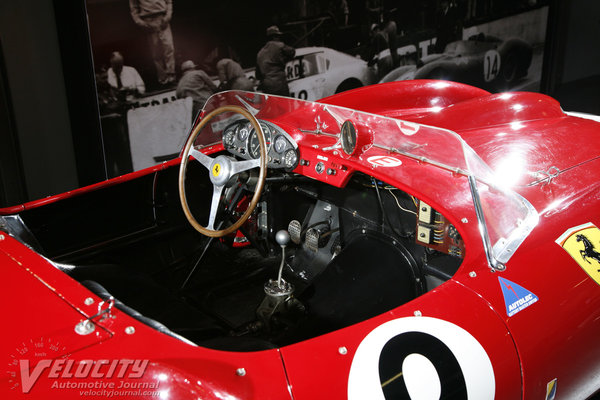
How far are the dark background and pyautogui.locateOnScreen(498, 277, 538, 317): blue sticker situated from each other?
3.71m

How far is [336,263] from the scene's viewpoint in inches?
106

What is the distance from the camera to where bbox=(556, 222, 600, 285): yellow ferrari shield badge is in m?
1.98

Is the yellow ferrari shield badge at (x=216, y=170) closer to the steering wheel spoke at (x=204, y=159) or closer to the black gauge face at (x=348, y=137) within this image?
the steering wheel spoke at (x=204, y=159)

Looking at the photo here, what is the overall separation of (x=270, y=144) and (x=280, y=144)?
58 mm

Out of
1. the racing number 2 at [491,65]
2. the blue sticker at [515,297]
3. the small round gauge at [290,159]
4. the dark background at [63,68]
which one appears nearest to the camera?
the blue sticker at [515,297]

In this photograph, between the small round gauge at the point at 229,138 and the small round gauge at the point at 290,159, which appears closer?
the small round gauge at the point at 290,159

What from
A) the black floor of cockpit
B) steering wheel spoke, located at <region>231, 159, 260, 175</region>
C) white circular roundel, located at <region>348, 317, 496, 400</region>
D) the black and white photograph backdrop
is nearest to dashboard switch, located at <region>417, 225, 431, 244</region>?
white circular roundel, located at <region>348, 317, 496, 400</region>

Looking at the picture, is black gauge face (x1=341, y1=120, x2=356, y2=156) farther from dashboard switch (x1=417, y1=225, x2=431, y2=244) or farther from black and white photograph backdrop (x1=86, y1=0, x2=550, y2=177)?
black and white photograph backdrop (x1=86, y1=0, x2=550, y2=177)

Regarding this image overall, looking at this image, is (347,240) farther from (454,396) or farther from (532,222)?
(454,396)

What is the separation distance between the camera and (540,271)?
6.12 feet

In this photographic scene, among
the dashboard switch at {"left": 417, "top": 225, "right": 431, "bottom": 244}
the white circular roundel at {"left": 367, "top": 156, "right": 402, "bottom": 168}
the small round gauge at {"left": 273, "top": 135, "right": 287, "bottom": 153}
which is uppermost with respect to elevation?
the small round gauge at {"left": 273, "top": 135, "right": 287, "bottom": 153}

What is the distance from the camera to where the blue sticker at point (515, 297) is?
172cm

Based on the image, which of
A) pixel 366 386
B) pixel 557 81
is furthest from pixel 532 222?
pixel 557 81

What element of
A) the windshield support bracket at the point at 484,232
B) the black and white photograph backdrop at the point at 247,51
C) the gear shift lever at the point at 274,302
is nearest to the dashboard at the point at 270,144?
the gear shift lever at the point at 274,302
